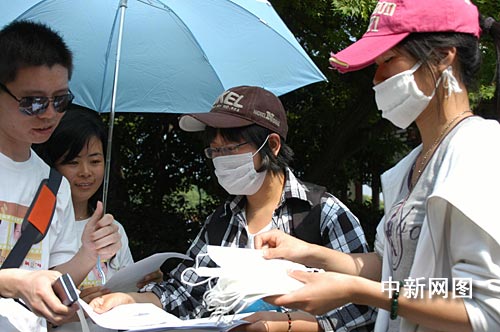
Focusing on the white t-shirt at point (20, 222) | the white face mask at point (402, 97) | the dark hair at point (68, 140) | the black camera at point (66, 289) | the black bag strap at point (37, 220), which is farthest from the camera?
the dark hair at point (68, 140)

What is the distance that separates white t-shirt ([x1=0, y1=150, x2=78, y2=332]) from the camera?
224cm

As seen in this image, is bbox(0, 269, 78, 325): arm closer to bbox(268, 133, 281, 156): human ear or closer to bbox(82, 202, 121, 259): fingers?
bbox(82, 202, 121, 259): fingers

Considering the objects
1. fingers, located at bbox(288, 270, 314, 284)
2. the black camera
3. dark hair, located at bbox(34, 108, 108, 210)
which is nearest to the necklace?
fingers, located at bbox(288, 270, 314, 284)

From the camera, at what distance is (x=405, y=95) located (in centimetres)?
191

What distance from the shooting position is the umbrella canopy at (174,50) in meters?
3.22

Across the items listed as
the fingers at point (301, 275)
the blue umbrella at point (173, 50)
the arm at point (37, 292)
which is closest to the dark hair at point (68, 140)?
the blue umbrella at point (173, 50)

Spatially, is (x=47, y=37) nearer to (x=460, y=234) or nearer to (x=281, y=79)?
(x=281, y=79)

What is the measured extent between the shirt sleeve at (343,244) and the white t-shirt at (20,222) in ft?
3.65

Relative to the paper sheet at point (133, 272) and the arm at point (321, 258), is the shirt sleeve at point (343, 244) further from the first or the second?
the paper sheet at point (133, 272)

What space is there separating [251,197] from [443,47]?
1.34 metres

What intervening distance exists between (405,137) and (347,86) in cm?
192

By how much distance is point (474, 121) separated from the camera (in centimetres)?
182

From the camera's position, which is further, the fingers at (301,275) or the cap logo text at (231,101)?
the cap logo text at (231,101)

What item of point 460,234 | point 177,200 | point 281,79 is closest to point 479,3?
point 281,79
